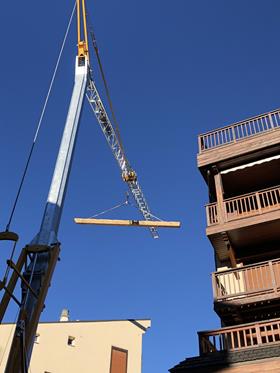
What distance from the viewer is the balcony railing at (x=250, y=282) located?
1459 centimetres

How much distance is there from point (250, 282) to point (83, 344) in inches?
391

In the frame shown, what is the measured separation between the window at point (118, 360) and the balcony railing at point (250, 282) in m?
8.31

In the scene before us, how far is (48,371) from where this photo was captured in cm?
1961

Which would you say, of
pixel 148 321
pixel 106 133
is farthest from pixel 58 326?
pixel 106 133

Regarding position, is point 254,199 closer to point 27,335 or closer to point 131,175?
point 27,335

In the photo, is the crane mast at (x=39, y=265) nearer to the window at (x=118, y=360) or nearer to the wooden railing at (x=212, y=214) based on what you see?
the wooden railing at (x=212, y=214)

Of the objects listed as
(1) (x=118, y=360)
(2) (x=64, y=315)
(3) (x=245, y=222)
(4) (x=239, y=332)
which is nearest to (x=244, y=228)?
(3) (x=245, y=222)

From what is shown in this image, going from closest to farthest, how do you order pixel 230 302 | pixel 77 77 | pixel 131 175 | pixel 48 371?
pixel 77 77, pixel 230 302, pixel 48 371, pixel 131 175

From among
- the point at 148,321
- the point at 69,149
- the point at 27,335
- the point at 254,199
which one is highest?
the point at 254,199

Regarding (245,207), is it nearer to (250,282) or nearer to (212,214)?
(212,214)

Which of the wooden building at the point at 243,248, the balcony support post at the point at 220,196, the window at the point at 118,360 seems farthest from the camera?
the window at the point at 118,360

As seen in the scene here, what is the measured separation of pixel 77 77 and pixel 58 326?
12.8 m

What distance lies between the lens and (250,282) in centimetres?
1520

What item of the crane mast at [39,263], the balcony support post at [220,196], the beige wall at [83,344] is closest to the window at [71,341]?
the beige wall at [83,344]
